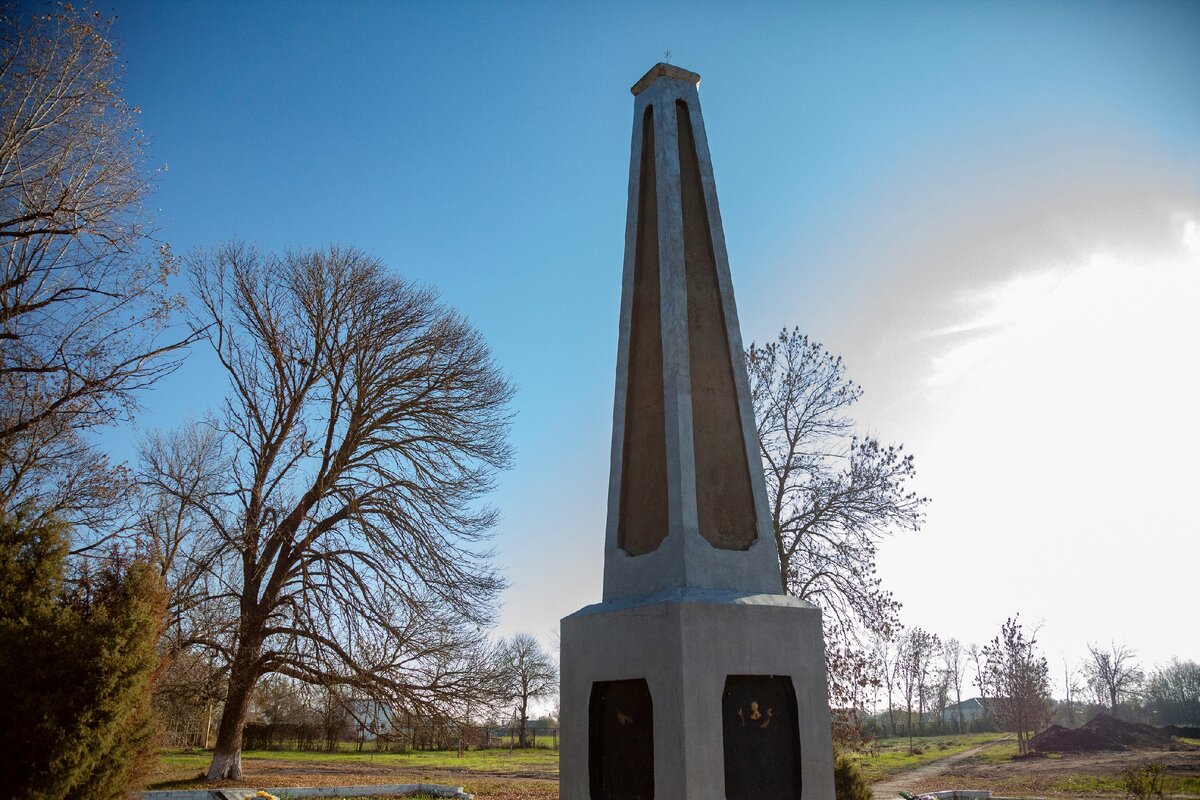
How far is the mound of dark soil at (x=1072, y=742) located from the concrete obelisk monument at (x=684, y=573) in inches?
1353

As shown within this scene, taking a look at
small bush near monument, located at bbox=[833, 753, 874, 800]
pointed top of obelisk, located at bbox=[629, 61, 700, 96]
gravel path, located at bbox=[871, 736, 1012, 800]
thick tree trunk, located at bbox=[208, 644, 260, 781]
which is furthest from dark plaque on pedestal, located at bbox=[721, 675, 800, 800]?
thick tree trunk, located at bbox=[208, 644, 260, 781]

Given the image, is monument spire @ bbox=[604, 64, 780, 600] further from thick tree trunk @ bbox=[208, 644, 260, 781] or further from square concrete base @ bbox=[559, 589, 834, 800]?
thick tree trunk @ bbox=[208, 644, 260, 781]

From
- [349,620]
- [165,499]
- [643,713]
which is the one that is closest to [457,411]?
[349,620]

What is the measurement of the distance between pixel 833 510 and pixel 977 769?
17.3 meters

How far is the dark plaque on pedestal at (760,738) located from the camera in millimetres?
4984

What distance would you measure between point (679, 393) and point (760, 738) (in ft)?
8.92

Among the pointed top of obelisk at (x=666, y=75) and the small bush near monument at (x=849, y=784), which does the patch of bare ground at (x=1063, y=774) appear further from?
the pointed top of obelisk at (x=666, y=75)

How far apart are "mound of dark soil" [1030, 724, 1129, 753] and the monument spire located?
1355 inches

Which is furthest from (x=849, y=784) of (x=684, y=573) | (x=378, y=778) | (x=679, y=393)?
(x=378, y=778)

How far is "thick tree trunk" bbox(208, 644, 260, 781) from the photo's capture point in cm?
1588

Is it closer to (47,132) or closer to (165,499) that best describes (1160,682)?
(165,499)

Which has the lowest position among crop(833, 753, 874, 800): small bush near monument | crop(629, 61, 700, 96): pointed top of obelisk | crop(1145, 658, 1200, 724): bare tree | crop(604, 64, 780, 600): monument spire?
crop(1145, 658, 1200, 724): bare tree

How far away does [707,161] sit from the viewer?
295 inches

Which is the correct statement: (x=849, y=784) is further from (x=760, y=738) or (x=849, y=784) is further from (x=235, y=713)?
(x=235, y=713)
